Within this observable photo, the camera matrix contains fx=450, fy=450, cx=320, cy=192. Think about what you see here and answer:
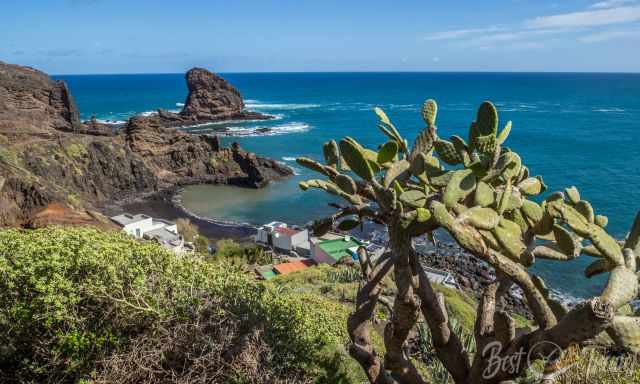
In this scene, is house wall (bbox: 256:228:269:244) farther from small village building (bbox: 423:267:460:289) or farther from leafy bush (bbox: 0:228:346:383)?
leafy bush (bbox: 0:228:346:383)

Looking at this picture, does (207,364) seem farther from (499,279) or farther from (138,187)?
(138,187)

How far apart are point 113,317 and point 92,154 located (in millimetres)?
42821

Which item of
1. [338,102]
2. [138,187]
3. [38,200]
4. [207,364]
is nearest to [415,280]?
[207,364]

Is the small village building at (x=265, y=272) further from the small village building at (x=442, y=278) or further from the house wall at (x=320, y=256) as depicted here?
the small village building at (x=442, y=278)

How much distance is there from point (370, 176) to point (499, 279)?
81.5 inches

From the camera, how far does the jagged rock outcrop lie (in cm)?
9269

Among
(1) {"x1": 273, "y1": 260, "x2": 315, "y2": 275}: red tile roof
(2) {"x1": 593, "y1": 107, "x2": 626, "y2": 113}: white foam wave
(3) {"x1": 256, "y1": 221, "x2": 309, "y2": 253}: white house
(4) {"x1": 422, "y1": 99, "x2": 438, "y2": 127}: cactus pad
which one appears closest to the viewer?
(4) {"x1": 422, "y1": 99, "x2": 438, "y2": 127}: cactus pad

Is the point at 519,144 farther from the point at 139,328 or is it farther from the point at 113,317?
the point at 113,317

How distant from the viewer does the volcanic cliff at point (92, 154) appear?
127 ft

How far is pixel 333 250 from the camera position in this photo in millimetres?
25297

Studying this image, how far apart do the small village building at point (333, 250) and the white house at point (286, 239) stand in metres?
2.37

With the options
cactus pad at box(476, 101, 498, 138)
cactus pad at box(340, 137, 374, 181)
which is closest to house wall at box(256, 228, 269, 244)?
cactus pad at box(340, 137, 374, 181)

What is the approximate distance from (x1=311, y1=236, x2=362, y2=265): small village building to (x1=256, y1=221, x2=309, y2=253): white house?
2.37m

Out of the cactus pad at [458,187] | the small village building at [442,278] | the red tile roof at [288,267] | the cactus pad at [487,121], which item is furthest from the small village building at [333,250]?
the cactus pad at [458,187]
